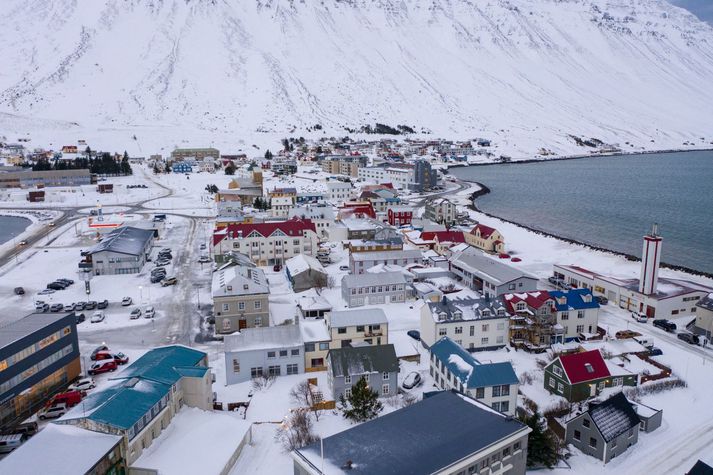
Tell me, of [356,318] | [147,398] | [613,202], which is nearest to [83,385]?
[147,398]

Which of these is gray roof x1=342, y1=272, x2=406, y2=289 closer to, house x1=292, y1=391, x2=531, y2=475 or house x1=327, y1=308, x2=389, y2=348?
house x1=327, y1=308, x2=389, y2=348

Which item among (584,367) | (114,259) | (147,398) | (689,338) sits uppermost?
(114,259)

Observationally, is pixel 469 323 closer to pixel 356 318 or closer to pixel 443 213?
pixel 356 318

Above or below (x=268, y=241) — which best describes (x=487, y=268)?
below

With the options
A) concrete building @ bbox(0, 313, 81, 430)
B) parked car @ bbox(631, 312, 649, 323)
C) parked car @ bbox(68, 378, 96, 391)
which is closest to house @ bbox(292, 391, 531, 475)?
concrete building @ bbox(0, 313, 81, 430)

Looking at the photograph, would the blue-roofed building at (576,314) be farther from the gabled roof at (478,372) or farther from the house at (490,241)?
the house at (490,241)

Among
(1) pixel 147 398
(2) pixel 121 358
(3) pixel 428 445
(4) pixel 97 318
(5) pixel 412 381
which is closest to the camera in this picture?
(3) pixel 428 445

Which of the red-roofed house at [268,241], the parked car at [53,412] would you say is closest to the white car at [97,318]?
the parked car at [53,412]

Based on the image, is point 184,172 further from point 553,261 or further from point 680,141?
point 680,141

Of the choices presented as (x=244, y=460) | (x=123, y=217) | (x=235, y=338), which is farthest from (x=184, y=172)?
(x=244, y=460)

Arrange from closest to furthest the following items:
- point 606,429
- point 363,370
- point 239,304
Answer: point 606,429 < point 363,370 < point 239,304
